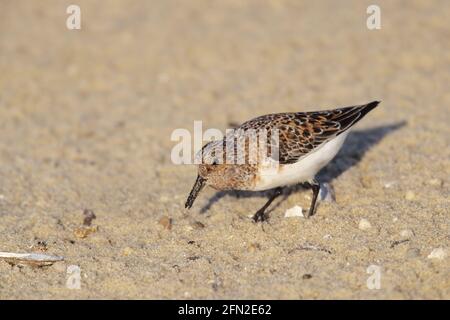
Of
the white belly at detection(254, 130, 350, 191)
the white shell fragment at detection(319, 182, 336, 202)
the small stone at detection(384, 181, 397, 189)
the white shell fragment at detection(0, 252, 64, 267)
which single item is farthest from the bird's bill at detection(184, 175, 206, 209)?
the small stone at detection(384, 181, 397, 189)

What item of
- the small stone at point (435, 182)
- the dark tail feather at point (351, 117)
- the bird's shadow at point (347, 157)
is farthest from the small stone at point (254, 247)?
the small stone at point (435, 182)

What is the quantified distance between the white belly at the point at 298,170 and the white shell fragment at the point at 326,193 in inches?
12.6

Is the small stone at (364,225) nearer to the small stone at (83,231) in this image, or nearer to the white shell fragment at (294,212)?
the white shell fragment at (294,212)

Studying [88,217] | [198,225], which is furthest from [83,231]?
[198,225]

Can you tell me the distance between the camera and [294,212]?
705 cm

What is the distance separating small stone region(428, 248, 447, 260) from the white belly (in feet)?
4.73

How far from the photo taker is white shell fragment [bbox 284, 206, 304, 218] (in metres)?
7.03

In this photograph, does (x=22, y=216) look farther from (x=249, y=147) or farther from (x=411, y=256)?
(x=411, y=256)

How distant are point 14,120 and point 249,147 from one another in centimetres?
443

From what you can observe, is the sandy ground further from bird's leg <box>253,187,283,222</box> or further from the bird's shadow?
bird's leg <box>253,187,283,222</box>

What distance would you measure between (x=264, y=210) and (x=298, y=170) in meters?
0.60

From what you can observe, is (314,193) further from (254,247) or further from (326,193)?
(254,247)

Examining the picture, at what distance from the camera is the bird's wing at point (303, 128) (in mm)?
6770
